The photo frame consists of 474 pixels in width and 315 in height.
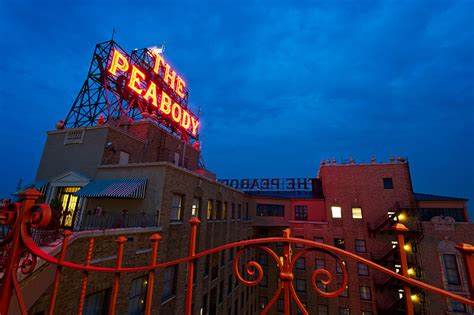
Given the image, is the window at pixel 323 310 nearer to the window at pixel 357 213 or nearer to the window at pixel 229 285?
the window at pixel 357 213

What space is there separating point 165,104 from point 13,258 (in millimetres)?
27448

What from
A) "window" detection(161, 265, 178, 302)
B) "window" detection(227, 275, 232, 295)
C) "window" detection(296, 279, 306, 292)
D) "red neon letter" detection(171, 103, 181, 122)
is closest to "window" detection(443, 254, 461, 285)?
"window" detection(296, 279, 306, 292)

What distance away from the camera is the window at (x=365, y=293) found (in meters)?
26.9

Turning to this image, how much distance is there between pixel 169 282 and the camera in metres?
14.8

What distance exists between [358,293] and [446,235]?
1222 cm

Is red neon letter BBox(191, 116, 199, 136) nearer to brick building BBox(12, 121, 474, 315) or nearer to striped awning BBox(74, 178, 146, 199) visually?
brick building BBox(12, 121, 474, 315)

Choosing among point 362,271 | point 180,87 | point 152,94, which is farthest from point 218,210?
point 180,87

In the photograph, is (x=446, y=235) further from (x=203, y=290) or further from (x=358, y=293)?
(x=203, y=290)

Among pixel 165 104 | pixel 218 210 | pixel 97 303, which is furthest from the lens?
pixel 165 104

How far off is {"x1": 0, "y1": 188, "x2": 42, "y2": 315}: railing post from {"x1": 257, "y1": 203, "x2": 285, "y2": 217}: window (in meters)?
33.9

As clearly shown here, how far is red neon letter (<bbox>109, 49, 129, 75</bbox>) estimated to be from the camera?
75.2ft

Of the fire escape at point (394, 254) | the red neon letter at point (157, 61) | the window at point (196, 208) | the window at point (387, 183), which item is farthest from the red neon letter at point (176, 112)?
the window at point (387, 183)

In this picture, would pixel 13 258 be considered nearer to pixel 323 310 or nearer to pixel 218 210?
pixel 218 210

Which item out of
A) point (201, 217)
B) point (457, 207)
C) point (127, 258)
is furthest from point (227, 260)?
point (457, 207)
